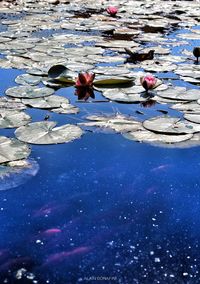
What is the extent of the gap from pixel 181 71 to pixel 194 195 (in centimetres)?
143

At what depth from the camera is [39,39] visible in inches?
142

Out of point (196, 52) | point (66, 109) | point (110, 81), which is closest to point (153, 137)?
point (66, 109)

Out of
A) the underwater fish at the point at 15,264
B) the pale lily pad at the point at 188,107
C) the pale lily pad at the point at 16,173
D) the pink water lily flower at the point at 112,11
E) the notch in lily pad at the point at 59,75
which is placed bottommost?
the underwater fish at the point at 15,264

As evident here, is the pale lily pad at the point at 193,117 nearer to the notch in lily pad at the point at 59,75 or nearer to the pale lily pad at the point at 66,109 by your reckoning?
the pale lily pad at the point at 66,109

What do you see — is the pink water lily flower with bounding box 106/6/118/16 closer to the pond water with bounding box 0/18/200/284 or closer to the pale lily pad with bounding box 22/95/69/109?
the pale lily pad with bounding box 22/95/69/109

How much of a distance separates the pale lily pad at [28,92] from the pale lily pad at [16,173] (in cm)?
72

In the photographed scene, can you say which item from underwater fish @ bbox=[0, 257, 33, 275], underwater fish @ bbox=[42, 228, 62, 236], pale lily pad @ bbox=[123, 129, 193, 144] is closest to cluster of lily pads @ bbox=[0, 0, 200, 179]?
pale lily pad @ bbox=[123, 129, 193, 144]

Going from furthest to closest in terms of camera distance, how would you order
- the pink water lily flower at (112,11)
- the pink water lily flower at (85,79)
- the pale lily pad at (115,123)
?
the pink water lily flower at (112,11) → the pink water lily flower at (85,79) → the pale lily pad at (115,123)

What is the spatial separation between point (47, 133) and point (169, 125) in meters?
0.54

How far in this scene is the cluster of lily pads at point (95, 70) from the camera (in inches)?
71.2

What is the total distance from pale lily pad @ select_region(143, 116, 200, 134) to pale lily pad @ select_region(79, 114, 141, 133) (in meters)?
0.06

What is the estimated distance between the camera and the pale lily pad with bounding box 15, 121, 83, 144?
173cm

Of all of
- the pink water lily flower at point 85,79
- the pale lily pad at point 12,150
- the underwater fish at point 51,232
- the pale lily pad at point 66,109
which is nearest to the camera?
the underwater fish at point 51,232

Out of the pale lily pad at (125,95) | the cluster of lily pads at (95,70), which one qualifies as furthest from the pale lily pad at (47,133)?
the pale lily pad at (125,95)
